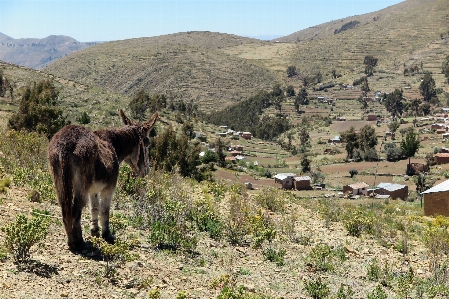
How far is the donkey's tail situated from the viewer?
16.4 ft

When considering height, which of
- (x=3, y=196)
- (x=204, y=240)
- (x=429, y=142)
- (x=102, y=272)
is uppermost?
(x=3, y=196)

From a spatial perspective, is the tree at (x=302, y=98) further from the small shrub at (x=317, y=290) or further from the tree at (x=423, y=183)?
the small shrub at (x=317, y=290)

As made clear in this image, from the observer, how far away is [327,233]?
33.0 feet

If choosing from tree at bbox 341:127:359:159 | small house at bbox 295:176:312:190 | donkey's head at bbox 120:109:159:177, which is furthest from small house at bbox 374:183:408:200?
donkey's head at bbox 120:109:159:177

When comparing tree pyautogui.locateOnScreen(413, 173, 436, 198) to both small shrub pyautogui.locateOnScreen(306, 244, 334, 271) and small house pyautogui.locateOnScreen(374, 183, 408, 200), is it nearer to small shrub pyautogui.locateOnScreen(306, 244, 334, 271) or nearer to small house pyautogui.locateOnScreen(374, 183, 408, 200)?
small house pyautogui.locateOnScreen(374, 183, 408, 200)

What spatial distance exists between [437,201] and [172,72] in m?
98.6

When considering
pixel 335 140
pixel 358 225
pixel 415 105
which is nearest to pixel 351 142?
pixel 335 140

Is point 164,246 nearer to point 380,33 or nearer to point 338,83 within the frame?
point 338,83

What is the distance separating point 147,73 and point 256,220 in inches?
4277

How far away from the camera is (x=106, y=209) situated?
19.7 ft

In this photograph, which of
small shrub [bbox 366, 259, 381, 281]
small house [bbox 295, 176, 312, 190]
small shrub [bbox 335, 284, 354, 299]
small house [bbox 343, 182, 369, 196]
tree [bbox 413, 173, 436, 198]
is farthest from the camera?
small house [bbox 295, 176, 312, 190]

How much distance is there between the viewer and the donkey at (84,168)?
16.6ft

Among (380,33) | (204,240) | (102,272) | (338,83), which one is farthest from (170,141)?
(380,33)

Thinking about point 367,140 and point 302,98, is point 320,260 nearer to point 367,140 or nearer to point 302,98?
point 367,140
